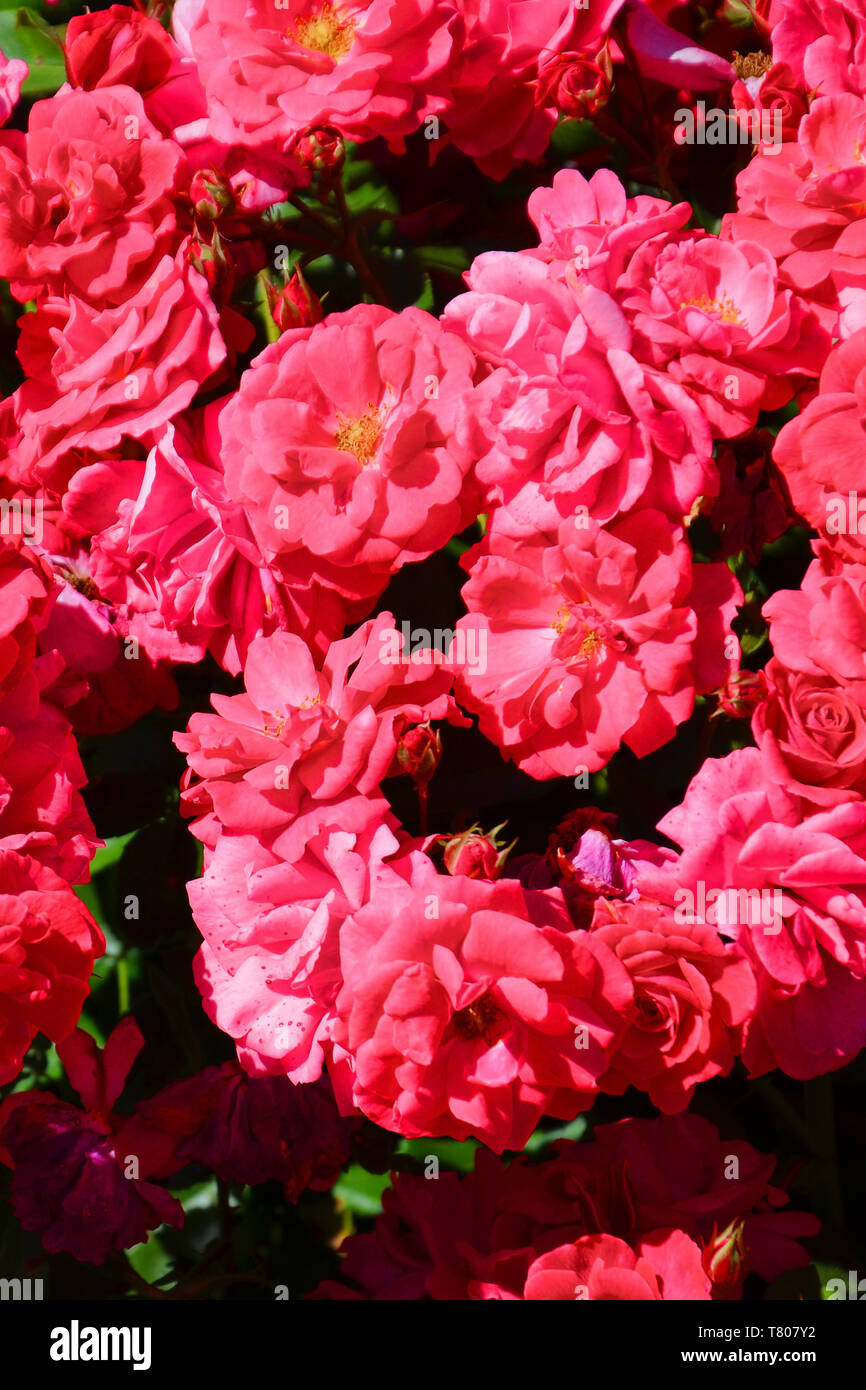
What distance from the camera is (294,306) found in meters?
0.71

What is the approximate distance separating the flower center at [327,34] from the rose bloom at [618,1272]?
64 centimetres

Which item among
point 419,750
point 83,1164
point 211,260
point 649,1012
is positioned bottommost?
point 83,1164

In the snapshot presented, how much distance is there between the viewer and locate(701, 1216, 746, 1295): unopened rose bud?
26.0 inches

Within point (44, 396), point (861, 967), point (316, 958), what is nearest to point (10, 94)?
point (44, 396)

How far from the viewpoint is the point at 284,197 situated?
0.73 meters

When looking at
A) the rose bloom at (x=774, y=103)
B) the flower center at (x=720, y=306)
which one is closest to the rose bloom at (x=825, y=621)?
the flower center at (x=720, y=306)

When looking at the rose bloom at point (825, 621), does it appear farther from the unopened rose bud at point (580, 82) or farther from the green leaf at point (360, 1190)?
the green leaf at point (360, 1190)

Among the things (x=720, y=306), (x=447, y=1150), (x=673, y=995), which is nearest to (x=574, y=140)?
(x=720, y=306)

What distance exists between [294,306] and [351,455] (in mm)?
80

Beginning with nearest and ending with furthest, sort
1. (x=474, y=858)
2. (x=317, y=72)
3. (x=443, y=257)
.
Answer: (x=474, y=858), (x=317, y=72), (x=443, y=257)

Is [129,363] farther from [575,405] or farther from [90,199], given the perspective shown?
[575,405]

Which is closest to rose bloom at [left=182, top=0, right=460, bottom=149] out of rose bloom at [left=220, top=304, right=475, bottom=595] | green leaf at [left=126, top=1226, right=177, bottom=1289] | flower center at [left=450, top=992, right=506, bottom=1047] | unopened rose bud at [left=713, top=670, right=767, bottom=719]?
rose bloom at [left=220, top=304, right=475, bottom=595]

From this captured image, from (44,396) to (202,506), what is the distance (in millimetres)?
147

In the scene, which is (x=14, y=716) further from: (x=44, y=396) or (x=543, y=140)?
(x=543, y=140)
